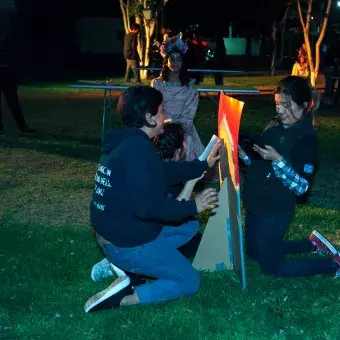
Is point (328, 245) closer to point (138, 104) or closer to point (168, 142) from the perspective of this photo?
point (168, 142)

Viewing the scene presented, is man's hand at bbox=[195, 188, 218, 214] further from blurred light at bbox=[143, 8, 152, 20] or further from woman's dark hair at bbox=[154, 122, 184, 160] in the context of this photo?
blurred light at bbox=[143, 8, 152, 20]

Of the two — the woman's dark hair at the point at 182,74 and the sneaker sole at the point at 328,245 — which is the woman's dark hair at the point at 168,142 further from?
the woman's dark hair at the point at 182,74

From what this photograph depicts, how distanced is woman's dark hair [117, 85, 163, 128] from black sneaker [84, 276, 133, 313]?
986 millimetres

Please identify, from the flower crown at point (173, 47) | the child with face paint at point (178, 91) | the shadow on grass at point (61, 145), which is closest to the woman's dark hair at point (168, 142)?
the child with face paint at point (178, 91)

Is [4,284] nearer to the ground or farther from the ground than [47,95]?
farther from the ground

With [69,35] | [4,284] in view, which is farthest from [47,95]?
[69,35]

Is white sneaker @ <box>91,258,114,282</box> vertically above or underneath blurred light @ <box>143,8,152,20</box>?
above

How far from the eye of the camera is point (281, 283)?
475 centimetres

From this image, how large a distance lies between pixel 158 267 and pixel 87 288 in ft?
2.43

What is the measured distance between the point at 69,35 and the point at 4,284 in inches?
1426

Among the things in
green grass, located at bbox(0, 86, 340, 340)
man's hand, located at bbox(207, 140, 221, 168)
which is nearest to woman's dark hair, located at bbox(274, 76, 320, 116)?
man's hand, located at bbox(207, 140, 221, 168)

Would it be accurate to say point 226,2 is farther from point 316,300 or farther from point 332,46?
point 316,300

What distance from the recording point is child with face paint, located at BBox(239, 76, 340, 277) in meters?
4.60

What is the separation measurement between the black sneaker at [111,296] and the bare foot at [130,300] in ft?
0.07
